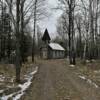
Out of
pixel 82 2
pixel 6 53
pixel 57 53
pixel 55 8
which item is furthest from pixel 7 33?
pixel 57 53

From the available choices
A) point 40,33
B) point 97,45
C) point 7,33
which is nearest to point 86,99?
point 7,33

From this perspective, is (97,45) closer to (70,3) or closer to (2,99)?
(70,3)

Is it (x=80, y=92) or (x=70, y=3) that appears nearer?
(x=80, y=92)

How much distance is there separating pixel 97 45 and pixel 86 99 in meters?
42.3

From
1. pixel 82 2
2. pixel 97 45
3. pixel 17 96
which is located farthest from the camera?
pixel 97 45

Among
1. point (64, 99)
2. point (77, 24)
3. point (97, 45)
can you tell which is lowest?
point (64, 99)

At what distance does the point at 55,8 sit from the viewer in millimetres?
36625

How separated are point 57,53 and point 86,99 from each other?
61.8 metres

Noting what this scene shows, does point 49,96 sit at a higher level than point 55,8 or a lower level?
lower

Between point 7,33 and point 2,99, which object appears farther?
point 7,33

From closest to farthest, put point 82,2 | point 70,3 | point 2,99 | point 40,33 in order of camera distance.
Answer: point 2,99
point 70,3
point 82,2
point 40,33

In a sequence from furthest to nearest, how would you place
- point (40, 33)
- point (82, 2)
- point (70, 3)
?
1. point (40, 33)
2. point (82, 2)
3. point (70, 3)

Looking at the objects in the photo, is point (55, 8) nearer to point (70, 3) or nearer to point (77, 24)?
point (70, 3)

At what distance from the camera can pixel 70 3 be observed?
3534cm
